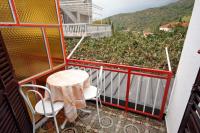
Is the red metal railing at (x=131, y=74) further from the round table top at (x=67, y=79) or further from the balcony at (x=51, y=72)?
the round table top at (x=67, y=79)

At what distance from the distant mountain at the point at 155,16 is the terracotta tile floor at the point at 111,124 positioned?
6052 millimetres

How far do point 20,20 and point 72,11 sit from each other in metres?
8.63

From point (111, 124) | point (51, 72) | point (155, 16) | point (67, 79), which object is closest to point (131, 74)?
point (111, 124)

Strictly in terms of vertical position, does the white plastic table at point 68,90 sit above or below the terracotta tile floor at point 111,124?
above

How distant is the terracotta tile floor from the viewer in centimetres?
179

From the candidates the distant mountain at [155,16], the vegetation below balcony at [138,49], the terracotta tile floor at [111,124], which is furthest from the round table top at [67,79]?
the distant mountain at [155,16]

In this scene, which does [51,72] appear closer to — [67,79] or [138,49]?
[67,79]

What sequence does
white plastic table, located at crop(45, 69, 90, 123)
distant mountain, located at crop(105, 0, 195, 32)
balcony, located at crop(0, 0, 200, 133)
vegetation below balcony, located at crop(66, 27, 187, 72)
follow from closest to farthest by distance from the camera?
1. balcony, located at crop(0, 0, 200, 133)
2. white plastic table, located at crop(45, 69, 90, 123)
3. vegetation below balcony, located at crop(66, 27, 187, 72)
4. distant mountain, located at crop(105, 0, 195, 32)

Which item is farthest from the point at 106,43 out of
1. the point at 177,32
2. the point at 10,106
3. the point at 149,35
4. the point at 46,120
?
the point at 10,106

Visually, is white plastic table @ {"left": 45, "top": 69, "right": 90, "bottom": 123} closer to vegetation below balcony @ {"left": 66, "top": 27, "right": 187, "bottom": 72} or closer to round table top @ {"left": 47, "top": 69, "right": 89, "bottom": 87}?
round table top @ {"left": 47, "top": 69, "right": 89, "bottom": 87}

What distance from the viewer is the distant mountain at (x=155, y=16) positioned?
6.49 m

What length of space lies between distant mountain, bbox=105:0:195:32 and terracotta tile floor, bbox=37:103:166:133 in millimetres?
6052

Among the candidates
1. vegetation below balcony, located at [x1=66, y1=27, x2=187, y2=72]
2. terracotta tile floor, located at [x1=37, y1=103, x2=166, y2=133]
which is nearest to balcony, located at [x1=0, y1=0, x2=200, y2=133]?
terracotta tile floor, located at [x1=37, y1=103, x2=166, y2=133]

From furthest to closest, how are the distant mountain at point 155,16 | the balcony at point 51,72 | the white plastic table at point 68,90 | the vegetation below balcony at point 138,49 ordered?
1. the distant mountain at point 155,16
2. the vegetation below balcony at point 138,49
3. the white plastic table at point 68,90
4. the balcony at point 51,72
